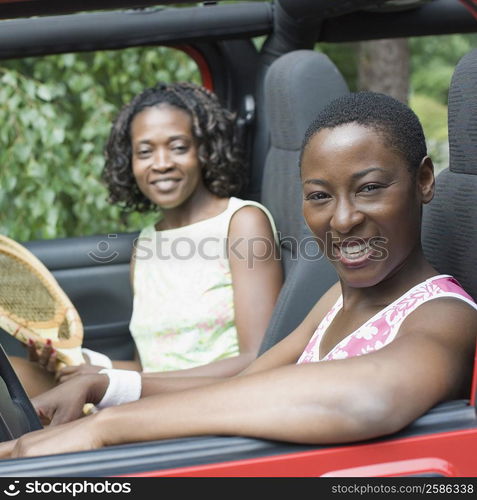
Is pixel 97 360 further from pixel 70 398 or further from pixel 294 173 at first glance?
pixel 294 173

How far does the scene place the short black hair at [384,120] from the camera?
148 centimetres

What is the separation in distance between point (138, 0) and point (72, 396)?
0.87 m

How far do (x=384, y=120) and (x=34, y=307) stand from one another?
113 centimetres

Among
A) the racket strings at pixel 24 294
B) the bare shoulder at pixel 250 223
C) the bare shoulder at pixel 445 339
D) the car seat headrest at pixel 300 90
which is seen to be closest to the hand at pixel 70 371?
the racket strings at pixel 24 294

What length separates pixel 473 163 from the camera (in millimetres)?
1530

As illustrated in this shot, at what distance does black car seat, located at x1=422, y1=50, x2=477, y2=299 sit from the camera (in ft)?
4.96

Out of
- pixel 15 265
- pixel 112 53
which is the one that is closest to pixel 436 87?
pixel 112 53

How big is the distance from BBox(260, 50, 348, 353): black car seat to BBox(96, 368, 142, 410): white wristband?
33cm

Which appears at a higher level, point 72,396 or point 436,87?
point 436,87

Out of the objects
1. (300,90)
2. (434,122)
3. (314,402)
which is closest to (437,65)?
(434,122)

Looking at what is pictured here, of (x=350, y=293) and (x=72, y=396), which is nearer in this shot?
(x=350, y=293)

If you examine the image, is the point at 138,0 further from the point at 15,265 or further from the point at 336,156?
the point at 15,265

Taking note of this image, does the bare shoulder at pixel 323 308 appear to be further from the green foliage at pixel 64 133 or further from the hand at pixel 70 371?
the green foliage at pixel 64 133

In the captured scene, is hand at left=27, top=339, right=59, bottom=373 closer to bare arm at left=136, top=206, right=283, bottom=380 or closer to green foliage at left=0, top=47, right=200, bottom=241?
bare arm at left=136, top=206, right=283, bottom=380
